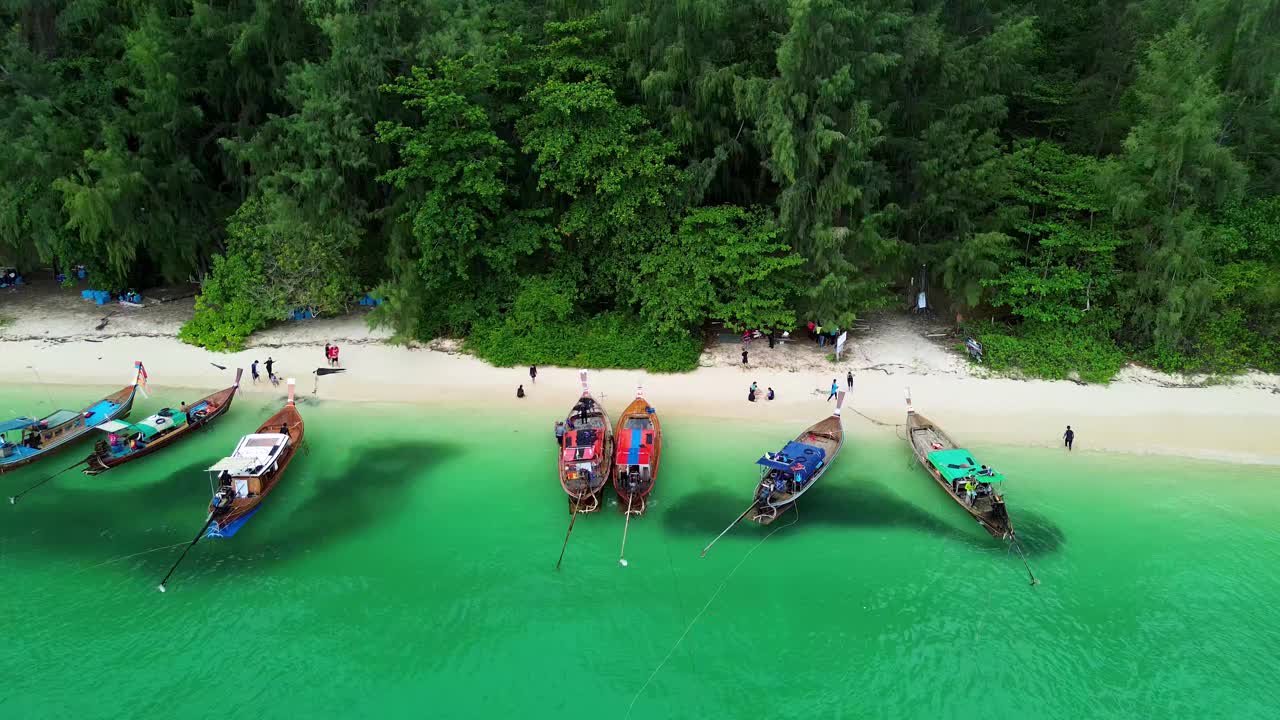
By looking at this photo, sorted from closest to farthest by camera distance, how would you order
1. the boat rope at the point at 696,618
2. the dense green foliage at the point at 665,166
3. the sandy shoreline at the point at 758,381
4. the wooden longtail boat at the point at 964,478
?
the boat rope at the point at 696,618 → the wooden longtail boat at the point at 964,478 → the sandy shoreline at the point at 758,381 → the dense green foliage at the point at 665,166

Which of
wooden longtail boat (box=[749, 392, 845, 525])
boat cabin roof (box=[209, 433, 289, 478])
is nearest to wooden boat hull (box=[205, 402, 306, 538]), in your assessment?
boat cabin roof (box=[209, 433, 289, 478])

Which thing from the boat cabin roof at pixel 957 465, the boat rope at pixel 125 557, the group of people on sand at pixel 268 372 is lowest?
the boat rope at pixel 125 557

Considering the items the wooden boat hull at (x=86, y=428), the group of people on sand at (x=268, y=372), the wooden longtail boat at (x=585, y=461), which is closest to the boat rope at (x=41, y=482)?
the wooden boat hull at (x=86, y=428)

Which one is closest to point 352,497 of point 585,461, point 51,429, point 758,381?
point 585,461

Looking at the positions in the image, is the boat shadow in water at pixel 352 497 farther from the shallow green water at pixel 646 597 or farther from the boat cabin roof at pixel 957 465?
the boat cabin roof at pixel 957 465

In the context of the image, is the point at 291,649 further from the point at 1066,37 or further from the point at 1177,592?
the point at 1066,37

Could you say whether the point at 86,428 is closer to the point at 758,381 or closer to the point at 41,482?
the point at 41,482
